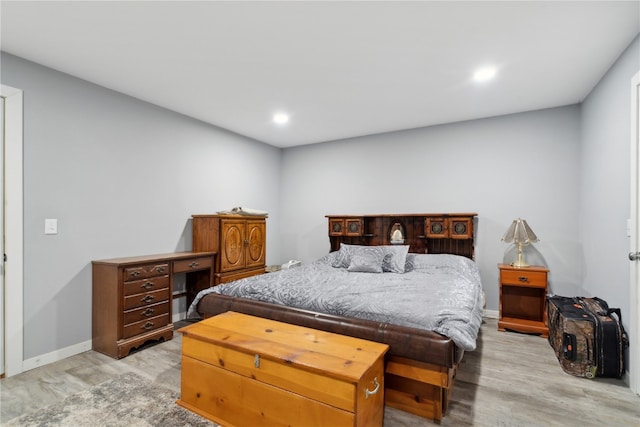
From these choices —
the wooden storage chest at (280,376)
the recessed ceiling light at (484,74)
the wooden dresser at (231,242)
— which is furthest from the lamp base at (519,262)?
the wooden dresser at (231,242)

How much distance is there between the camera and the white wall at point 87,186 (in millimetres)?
2613

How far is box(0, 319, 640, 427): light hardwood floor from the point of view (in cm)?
192

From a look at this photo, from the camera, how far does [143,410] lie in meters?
1.99

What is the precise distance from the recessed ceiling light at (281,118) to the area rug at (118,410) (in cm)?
308

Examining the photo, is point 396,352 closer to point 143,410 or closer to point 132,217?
point 143,410

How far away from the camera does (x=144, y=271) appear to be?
2967mm

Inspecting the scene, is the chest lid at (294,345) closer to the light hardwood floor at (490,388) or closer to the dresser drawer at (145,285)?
the light hardwood floor at (490,388)

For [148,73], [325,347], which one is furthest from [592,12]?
[148,73]

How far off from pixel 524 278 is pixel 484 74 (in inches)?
86.3

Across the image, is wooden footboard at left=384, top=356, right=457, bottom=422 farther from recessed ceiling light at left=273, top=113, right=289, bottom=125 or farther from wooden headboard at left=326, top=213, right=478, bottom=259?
recessed ceiling light at left=273, top=113, right=289, bottom=125

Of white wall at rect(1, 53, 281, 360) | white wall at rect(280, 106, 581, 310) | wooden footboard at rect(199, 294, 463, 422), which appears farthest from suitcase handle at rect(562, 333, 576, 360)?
white wall at rect(1, 53, 281, 360)

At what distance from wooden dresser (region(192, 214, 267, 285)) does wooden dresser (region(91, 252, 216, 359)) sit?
580 mm

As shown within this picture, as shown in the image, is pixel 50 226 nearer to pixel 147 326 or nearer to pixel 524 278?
pixel 147 326

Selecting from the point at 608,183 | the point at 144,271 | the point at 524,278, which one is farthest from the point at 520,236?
the point at 144,271
